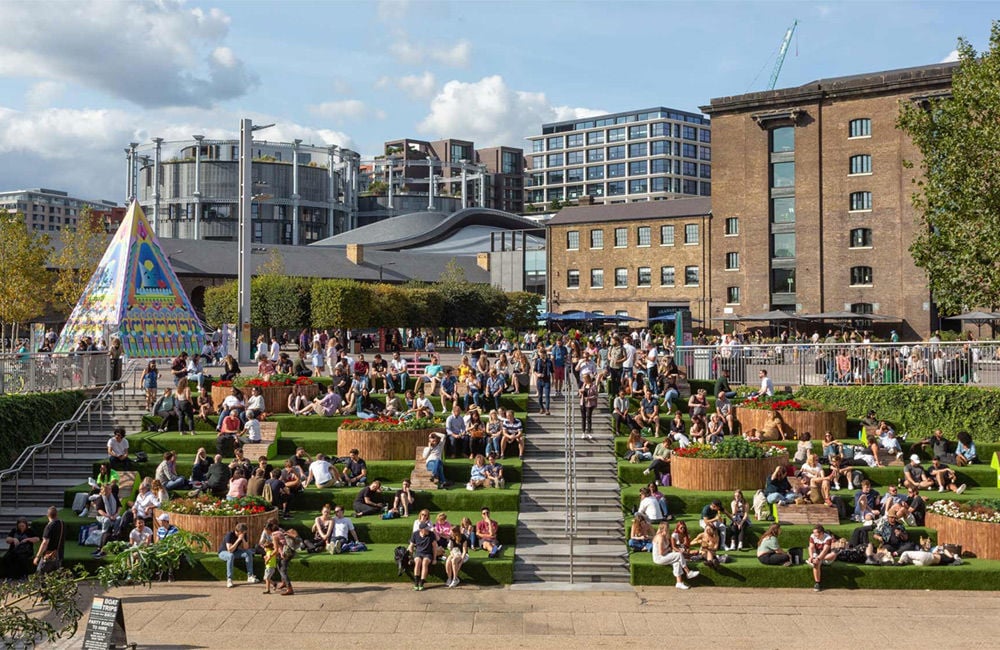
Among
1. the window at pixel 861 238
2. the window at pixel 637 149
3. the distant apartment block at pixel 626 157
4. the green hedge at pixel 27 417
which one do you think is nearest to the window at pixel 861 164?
the window at pixel 861 238

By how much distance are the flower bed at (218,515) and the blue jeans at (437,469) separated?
401cm

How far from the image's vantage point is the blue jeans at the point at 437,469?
23.9 m

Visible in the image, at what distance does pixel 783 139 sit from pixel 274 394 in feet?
138

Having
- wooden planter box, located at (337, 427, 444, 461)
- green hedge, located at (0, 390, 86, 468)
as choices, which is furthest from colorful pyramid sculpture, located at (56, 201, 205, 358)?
wooden planter box, located at (337, 427, 444, 461)

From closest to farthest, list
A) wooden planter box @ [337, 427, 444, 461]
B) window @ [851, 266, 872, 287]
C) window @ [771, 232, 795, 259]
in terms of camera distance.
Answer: wooden planter box @ [337, 427, 444, 461]
window @ [851, 266, 872, 287]
window @ [771, 232, 795, 259]

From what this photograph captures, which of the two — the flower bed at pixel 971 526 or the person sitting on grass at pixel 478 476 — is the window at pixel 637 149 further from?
the flower bed at pixel 971 526

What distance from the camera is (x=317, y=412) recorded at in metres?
29.7

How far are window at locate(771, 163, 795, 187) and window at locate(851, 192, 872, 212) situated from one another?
12.4 ft

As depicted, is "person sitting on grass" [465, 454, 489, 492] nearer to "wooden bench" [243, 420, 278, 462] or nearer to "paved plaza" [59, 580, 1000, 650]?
"paved plaza" [59, 580, 1000, 650]

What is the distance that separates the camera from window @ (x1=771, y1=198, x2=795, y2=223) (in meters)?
62.3

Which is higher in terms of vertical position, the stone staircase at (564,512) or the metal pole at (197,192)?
the metal pole at (197,192)

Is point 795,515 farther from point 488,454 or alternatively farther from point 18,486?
point 18,486

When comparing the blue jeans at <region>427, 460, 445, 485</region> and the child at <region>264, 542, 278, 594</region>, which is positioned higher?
the blue jeans at <region>427, 460, 445, 485</region>

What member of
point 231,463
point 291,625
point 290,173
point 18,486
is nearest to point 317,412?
point 231,463
